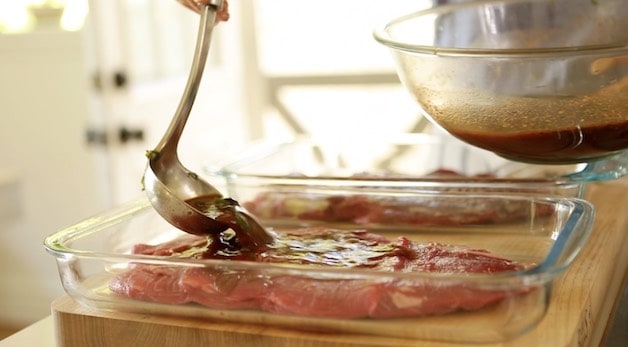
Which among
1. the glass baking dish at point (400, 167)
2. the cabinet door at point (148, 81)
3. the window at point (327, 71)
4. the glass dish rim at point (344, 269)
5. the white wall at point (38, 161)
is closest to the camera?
the glass dish rim at point (344, 269)

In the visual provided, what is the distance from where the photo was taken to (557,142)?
2.97 ft

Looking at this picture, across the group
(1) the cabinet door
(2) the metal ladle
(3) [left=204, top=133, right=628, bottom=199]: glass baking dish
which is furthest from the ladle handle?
(1) the cabinet door

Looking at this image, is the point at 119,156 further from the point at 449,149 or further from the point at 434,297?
the point at 434,297

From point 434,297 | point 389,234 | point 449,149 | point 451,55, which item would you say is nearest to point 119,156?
point 449,149

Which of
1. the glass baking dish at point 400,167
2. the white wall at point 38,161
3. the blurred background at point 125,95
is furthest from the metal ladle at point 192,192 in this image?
the white wall at point 38,161

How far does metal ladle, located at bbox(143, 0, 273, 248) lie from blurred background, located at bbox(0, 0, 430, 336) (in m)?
1.11

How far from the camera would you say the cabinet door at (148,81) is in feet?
7.41

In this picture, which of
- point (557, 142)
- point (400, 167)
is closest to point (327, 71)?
point (400, 167)

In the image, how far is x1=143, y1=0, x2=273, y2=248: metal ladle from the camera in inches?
32.7

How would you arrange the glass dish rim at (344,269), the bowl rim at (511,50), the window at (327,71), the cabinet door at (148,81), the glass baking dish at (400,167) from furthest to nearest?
the window at (327,71)
the cabinet door at (148,81)
the glass baking dish at (400,167)
the bowl rim at (511,50)
the glass dish rim at (344,269)

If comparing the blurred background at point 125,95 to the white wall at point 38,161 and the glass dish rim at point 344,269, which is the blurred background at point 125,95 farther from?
the glass dish rim at point 344,269

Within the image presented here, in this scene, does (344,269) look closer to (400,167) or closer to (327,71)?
(400,167)

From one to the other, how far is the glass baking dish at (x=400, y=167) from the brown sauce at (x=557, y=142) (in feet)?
0.23

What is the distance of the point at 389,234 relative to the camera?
1009mm
